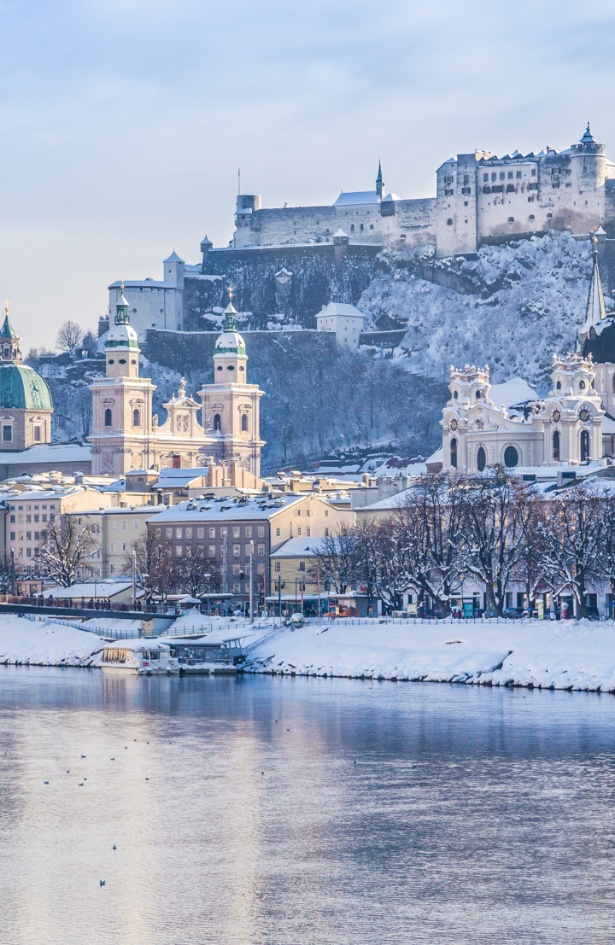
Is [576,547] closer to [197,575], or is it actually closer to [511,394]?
[197,575]

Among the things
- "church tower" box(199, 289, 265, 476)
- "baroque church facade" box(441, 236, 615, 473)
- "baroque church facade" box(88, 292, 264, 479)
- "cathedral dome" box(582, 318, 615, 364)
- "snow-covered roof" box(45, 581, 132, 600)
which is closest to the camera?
"snow-covered roof" box(45, 581, 132, 600)

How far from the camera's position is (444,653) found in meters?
70.2

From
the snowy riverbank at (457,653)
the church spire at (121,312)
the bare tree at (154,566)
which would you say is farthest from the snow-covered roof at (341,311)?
the snowy riverbank at (457,653)

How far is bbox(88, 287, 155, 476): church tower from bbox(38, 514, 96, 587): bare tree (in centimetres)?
2533

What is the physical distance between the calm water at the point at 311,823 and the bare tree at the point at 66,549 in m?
47.4

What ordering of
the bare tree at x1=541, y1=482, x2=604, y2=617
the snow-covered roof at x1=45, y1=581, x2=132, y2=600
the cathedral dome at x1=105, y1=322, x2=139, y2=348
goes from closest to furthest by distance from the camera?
1. the bare tree at x1=541, y1=482, x2=604, y2=617
2. the snow-covered roof at x1=45, y1=581, x2=132, y2=600
3. the cathedral dome at x1=105, y1=322, x2=139, y2=348

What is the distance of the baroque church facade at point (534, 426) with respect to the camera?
114m

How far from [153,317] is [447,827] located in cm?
13681

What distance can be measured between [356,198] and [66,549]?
7495cm

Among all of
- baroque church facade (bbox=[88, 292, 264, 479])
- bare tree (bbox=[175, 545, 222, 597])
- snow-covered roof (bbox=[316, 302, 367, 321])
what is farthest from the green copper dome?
bare tree (bbox=[175, 545, 222, 597])

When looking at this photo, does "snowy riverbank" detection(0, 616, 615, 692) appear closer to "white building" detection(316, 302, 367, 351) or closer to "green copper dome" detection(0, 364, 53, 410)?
"green copper dome" detection(0, 364, 53, 410)

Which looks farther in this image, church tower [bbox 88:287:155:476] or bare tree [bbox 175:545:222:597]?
church tower [bbox 88:287:155:476]

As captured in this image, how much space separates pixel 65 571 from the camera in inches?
4225

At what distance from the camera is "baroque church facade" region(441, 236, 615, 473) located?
373 ft
